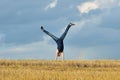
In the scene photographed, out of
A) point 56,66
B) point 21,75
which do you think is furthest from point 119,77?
point 56,66

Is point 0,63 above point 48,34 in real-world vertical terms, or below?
below

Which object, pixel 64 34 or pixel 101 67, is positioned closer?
pixel 101 67

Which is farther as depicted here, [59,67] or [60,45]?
[60,45]

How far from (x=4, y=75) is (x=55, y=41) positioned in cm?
1349

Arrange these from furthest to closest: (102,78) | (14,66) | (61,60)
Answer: (61,60), (14,66), (102,78)

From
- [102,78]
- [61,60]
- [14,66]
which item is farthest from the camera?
[61,60]

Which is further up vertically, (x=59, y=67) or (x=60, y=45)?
(x=60, y=45)

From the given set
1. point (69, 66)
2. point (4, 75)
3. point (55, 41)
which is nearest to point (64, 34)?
point (55, 41)

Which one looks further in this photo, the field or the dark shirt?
the dark shirt

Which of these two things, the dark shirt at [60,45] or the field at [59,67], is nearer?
the field at [59,67]

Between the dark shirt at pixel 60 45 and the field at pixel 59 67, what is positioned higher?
the dark shirt at pixel 60 45

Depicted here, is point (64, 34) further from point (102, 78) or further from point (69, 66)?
point (102, 78)

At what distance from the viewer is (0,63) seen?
1243 inches

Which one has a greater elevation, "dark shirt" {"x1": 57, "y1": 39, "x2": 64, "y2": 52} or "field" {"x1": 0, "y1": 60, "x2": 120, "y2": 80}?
→ "dark shirt" {"x1": 57, "y1": 39, "x2": 64, "y2": 52}
